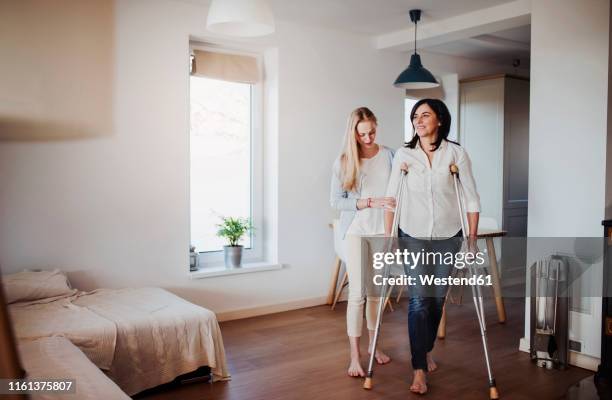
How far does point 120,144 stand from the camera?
3879 mm

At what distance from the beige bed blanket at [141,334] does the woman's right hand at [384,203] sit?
3.47ft

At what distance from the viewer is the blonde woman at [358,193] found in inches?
124

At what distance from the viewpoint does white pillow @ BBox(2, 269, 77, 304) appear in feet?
10.3

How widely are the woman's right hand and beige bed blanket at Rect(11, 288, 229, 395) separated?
1.06 m

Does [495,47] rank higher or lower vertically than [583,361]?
higher

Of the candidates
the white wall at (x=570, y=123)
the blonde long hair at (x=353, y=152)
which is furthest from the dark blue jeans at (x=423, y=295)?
the white wall at (x=570, y=123)

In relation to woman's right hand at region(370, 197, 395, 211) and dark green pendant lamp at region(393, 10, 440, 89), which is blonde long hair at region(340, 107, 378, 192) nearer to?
woman's right hand at region(370, 197, 395, 211)

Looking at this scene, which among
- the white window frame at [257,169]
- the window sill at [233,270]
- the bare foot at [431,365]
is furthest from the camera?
the white window frame at [257,169]

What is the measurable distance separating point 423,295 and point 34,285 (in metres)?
2.10

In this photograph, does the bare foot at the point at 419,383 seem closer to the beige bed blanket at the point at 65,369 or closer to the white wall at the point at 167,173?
the beige bed blanket at the point at 65,369

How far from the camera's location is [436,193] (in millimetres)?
2863

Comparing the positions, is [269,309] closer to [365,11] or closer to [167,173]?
[167,173]

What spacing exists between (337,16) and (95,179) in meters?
2.21

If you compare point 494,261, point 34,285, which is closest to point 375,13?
point 494,261
